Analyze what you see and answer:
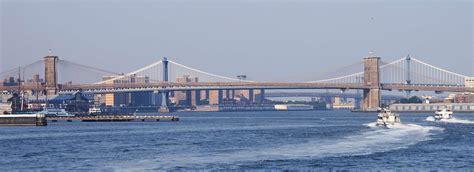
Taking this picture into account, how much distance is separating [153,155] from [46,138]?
641 inches

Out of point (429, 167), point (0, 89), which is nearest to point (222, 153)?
point (429, 167)

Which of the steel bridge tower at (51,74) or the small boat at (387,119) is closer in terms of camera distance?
the small boat at (387,119)

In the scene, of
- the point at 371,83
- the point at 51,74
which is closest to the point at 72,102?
the point at 51,74

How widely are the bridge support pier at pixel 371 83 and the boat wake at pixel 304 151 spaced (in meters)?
85.0

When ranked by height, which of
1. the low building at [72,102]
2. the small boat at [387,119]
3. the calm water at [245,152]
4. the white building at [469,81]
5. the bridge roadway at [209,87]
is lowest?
the calm water at [245,152]

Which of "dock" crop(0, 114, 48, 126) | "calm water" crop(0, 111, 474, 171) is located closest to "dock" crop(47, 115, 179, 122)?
"dock" crop(0, 114, 48, 126)

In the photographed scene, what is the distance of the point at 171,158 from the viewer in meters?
36.4

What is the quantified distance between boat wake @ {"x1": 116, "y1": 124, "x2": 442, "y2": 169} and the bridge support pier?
85047mm

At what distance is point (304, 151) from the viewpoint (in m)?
40.0

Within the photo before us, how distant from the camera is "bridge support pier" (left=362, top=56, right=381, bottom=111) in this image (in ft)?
452

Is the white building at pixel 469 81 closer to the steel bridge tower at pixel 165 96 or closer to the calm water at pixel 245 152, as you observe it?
the steel bridge tower at pixel 165 96

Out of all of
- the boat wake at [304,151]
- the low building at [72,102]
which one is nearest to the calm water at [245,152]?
the boat wake at [304,151]

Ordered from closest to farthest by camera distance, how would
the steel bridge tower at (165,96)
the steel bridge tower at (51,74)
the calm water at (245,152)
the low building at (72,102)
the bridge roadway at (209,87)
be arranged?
the calm water at (245,152), the low building at (72,102), the bridge roadway at (209,87), the steel bridge tower at (51,74), the steel bridge tower at (165,96)

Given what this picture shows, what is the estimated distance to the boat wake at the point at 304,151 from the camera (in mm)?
34938
